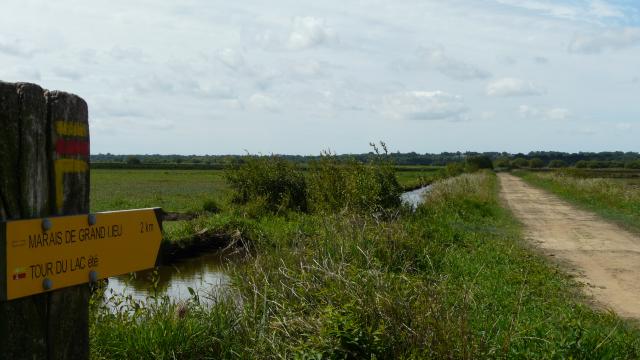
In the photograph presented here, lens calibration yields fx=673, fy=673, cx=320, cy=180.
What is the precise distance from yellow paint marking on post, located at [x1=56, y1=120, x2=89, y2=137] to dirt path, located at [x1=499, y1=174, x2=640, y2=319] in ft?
23.9

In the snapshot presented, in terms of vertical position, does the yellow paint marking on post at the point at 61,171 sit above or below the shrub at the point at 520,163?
above

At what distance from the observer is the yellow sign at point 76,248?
2.77 meters

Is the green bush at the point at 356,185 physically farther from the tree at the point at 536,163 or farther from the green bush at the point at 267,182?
the tree at the point at 536,163

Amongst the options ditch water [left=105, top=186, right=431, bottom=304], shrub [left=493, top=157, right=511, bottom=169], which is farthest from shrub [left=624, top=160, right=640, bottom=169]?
ditch water [left=105, top=186, right=431, bottom=304]

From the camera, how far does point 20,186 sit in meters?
2.85

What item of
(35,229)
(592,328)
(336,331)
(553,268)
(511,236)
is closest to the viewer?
(35,229)

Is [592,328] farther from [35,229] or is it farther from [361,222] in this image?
[35,229]

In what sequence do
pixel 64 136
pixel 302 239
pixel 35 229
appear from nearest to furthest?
pixel 35 229, pixel 64 136, pixel 302 239

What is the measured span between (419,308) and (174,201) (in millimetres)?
25699

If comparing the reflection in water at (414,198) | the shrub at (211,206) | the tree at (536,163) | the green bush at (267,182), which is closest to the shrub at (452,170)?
the reflection in water at (414,198)

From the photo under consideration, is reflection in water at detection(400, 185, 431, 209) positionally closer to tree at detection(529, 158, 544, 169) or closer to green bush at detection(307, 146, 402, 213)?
green bush at detection(307, 146, 402, 213)

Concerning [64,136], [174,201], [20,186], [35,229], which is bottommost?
[174,201]

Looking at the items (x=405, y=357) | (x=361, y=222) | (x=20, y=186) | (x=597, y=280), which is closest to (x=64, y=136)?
(x=20, y=186)

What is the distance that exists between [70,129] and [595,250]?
13184mm
